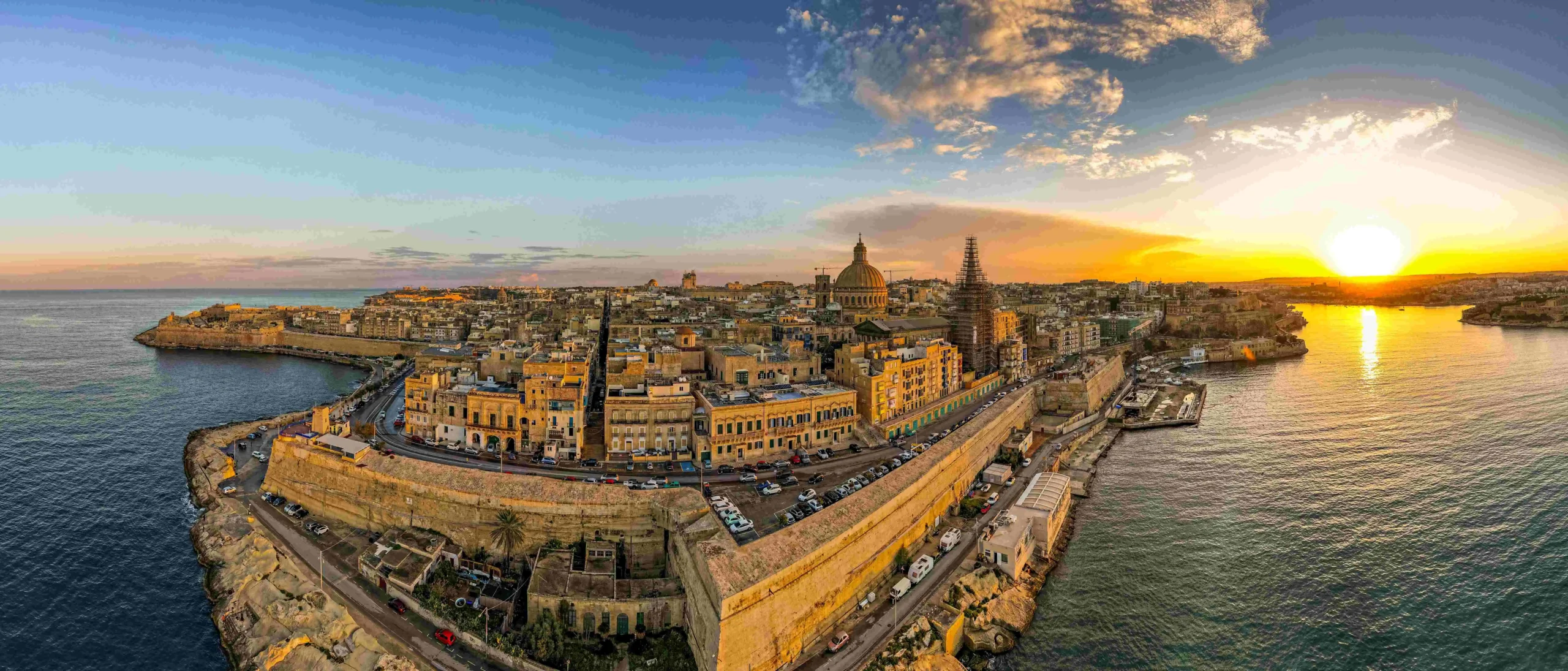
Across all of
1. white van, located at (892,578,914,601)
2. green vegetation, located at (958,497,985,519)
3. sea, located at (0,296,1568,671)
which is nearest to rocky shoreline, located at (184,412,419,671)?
sea, located at (0,296,1568,671)

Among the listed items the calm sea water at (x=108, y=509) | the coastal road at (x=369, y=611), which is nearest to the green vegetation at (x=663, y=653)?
the coastal road at (x=369, y=611)

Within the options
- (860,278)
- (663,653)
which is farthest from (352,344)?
(663,653)

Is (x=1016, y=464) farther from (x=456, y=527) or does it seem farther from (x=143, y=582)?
(x=143, y=582)

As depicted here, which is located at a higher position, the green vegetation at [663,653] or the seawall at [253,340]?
the seawall at [253,340]

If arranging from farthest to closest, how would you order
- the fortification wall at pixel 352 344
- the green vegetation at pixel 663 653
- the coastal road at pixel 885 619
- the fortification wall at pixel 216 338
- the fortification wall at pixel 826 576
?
the fortification wall at pixel 216 338
the fortification wall at pixel 352 344
the green vegetation at pixel 663 653
the coastal road at pixel 885 619
the fortification wall at pixel 826 576

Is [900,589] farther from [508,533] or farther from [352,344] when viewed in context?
[352,344]

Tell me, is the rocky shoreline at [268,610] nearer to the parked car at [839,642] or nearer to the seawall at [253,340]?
the parked car at [839,642]

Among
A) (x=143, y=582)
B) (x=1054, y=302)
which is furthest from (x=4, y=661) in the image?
(x=1054, y=302)
